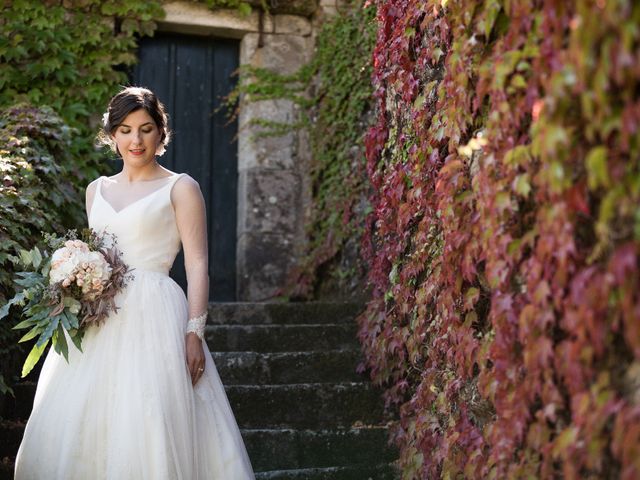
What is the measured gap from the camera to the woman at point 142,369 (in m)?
2.90

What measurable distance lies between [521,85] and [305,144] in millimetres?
4763

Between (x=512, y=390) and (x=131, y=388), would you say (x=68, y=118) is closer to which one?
(x=131, y=388)

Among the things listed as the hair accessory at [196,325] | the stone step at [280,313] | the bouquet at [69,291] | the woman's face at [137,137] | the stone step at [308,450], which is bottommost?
the stone step at [308,450]

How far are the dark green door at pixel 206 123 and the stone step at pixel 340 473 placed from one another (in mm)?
3279

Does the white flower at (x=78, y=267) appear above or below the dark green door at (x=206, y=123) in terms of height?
below

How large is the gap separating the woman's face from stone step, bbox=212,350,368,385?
5.39ft

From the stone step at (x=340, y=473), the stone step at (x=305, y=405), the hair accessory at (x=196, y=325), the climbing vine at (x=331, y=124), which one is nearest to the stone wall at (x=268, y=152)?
the climbing vine at (x=331, y=124)

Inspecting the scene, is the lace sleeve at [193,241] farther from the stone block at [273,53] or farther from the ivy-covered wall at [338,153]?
the stone block at [273,53]

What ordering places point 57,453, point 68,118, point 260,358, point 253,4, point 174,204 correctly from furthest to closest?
point 253,4, point 68,118, point 260,358, point 174,204, point 57,453

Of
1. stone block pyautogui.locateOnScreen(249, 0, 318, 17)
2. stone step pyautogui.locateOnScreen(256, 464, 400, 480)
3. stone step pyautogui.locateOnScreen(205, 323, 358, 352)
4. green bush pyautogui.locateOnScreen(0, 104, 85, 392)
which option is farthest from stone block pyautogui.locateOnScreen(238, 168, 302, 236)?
stone step pyautogui.locateOnScreen(256, 464, 400, 480)

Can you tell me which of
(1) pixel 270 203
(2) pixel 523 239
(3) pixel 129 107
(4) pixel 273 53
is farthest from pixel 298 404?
(4) pixel 273 53

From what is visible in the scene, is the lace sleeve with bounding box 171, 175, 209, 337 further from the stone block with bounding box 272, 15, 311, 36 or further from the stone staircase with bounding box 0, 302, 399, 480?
the stone block with bounding box 272, 15, 311, 36

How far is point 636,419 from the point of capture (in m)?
1.70

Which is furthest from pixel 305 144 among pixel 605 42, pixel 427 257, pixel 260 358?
pixel 605 42
